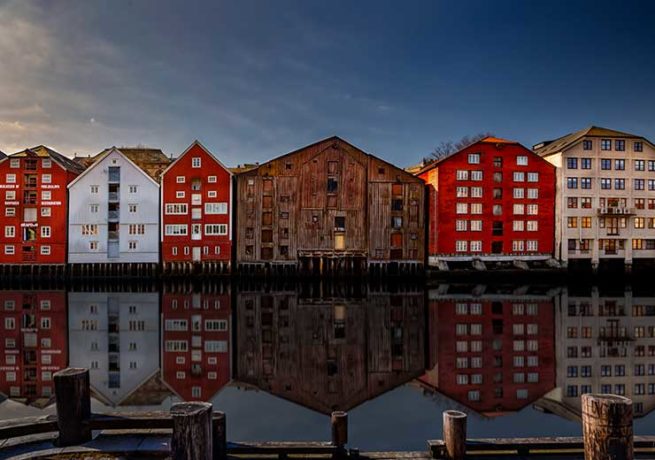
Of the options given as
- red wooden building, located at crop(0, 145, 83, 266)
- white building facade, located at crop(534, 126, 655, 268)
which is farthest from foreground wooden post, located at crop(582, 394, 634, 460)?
red wooden building, located at crop(0, 145, 83, 266)

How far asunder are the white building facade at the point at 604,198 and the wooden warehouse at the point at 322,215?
1898 centimetres

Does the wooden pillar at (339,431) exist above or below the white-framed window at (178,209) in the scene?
below

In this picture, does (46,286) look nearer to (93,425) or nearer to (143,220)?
(143,220)

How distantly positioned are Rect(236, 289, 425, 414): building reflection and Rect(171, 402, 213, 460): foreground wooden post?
777 centimetres

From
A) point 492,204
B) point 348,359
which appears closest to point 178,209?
point 492,204

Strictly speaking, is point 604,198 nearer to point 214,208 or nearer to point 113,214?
point 214,208

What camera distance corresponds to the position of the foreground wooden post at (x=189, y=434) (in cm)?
568

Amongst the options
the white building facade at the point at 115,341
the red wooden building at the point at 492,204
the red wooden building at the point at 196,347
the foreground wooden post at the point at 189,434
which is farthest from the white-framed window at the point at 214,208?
the foreground wooden post at the point at 189,434

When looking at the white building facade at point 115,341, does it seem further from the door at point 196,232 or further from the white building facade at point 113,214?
the door at point 196,232

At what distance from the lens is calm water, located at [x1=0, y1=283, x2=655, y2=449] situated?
12727mm

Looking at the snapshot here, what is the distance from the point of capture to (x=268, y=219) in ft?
161

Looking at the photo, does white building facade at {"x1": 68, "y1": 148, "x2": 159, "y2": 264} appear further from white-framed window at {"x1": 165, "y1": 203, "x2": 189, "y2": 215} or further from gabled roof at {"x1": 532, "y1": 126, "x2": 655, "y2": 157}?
gabled roof at {"x1": 532, "y1": 126, "x2": 655, "y2": 157}

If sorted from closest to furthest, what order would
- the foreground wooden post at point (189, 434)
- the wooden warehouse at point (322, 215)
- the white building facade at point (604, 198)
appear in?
the foreground wooden post at point (189, 434)
the wooden warehouse at point (322, 215)
the white building facade at point (604, 198)

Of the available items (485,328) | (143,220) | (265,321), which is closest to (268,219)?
(143,220)
